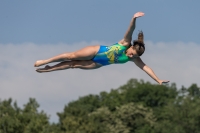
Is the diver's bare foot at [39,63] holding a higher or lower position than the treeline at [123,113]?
lower

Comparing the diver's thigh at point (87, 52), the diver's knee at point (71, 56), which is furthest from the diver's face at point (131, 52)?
the diver's knee at point (71, 56)

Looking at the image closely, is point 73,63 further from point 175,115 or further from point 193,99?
point 193,99

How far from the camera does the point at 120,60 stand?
26688mm

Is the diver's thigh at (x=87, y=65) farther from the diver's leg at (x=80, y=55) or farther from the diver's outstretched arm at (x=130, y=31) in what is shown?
the diver's outstretched arm at (x=130, y=31)

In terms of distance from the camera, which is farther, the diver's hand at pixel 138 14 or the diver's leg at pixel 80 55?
the diver's leg at pixel 80 55

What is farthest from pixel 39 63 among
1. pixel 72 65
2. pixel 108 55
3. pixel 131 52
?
pixel 131 52

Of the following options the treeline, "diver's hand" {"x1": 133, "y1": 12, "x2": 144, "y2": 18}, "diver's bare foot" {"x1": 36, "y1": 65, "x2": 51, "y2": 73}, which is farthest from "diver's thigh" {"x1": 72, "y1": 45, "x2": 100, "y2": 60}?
the treeline

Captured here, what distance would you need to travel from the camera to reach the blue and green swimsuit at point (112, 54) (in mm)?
26531

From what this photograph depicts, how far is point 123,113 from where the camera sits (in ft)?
373

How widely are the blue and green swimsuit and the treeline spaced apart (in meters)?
47.0

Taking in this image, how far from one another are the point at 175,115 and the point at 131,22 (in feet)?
289

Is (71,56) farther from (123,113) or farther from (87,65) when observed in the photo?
(123,113)

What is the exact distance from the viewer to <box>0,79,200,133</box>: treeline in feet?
253

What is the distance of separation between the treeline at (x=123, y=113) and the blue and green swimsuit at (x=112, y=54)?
154 ft
